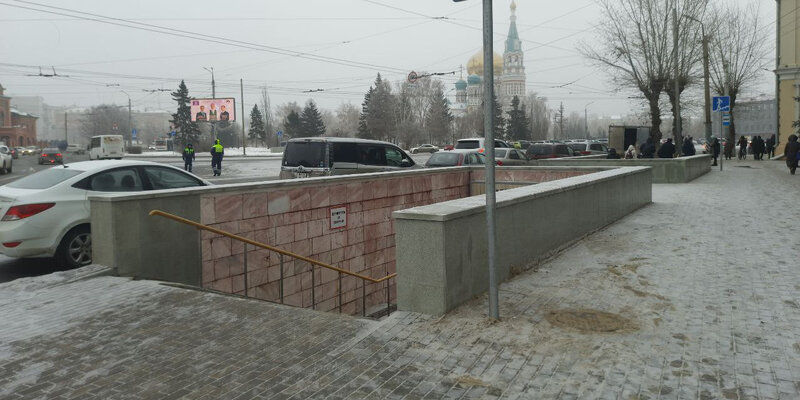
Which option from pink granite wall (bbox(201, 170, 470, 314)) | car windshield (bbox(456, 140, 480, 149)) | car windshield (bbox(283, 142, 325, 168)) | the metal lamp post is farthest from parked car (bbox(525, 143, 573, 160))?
the metal lamp post

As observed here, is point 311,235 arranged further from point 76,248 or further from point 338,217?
point 76,248

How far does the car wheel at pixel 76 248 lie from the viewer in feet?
25.5

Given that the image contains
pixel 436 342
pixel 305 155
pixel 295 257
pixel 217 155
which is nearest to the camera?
pixel 436 342

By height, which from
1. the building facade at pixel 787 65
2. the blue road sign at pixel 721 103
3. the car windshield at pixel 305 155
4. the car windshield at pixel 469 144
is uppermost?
the building facade at pixel 787 65

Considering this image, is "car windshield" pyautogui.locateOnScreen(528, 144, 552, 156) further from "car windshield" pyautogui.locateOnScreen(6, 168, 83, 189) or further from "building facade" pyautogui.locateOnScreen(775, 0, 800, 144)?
"car windshield" pyautogui.locateOnScreen(6, 168, 83, 189)

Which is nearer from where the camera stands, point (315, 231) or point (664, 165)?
point (315, 231)

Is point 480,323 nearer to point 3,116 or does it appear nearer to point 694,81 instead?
Answer: point 694,81

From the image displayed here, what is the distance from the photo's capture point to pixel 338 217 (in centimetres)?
1159

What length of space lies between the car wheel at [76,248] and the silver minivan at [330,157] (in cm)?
695

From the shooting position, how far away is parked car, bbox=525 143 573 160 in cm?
3122

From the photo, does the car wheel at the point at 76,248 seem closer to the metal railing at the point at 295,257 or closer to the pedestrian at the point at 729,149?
the metal railing at the point at 295,257

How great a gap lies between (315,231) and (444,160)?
9.09 metres

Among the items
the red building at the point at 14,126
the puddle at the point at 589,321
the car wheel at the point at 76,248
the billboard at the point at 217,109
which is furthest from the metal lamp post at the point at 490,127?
the red building at the point at 14,126

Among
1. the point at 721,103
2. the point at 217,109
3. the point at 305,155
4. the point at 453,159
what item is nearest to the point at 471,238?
the point at 305,155
